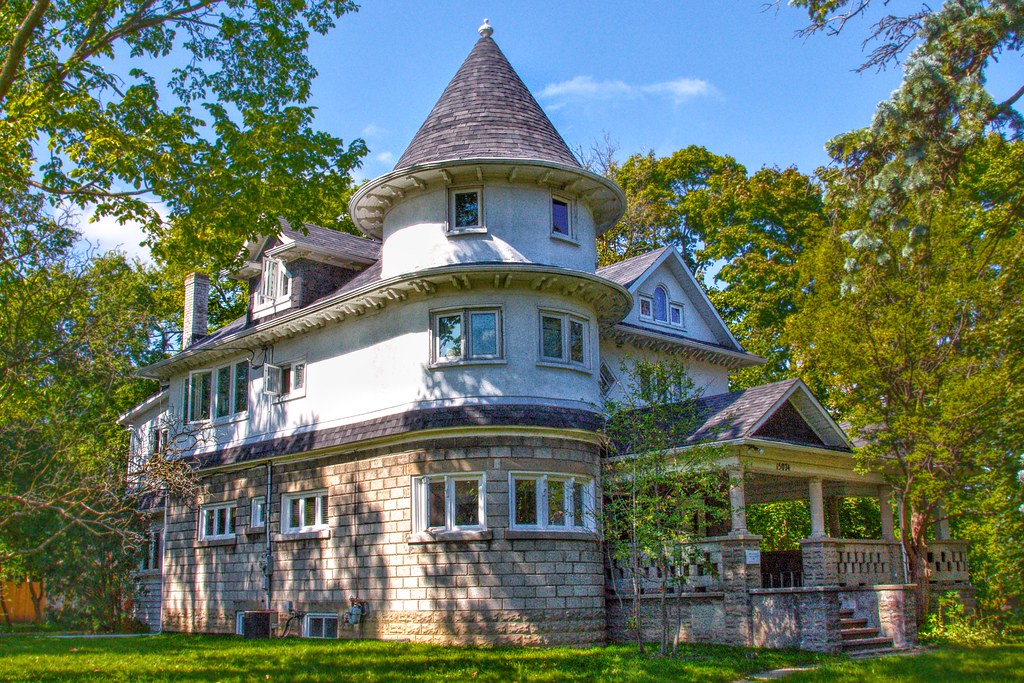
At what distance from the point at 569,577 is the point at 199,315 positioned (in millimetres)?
17248

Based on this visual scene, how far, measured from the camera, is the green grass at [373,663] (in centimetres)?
1378

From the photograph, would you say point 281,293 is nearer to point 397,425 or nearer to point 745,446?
point 397,425

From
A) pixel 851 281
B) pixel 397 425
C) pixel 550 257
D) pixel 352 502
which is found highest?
pixel 550 257

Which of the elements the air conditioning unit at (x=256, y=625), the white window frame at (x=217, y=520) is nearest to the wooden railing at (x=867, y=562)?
the air conditioning unit at (x=256, y=625)

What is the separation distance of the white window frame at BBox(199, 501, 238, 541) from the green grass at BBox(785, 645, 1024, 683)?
15414 millimetres

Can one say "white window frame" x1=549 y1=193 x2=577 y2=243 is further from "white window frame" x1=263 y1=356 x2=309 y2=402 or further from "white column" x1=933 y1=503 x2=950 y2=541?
"white column" x1=933 y1=503 x2=950 y2=541

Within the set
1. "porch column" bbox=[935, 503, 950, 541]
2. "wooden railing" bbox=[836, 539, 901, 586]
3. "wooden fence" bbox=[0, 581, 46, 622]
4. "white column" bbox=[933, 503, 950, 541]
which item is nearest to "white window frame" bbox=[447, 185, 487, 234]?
"wooden railing" bbox=[836, 539, 901, 586]

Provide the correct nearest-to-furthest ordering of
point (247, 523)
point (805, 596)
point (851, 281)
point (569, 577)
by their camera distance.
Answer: point (851, 281)
point (805, 596)
point (569, 577)
point (247, 523)

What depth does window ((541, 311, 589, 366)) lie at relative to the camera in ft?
64.9

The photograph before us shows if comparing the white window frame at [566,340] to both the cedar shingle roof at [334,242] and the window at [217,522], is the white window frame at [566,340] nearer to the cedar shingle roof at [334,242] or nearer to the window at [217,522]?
the cedar shingle roof at [334,242]

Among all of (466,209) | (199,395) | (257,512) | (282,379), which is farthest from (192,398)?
(466,209)

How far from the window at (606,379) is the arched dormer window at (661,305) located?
2.99m

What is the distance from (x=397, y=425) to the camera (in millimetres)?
19531

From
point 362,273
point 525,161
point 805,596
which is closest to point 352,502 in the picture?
point 362,273
